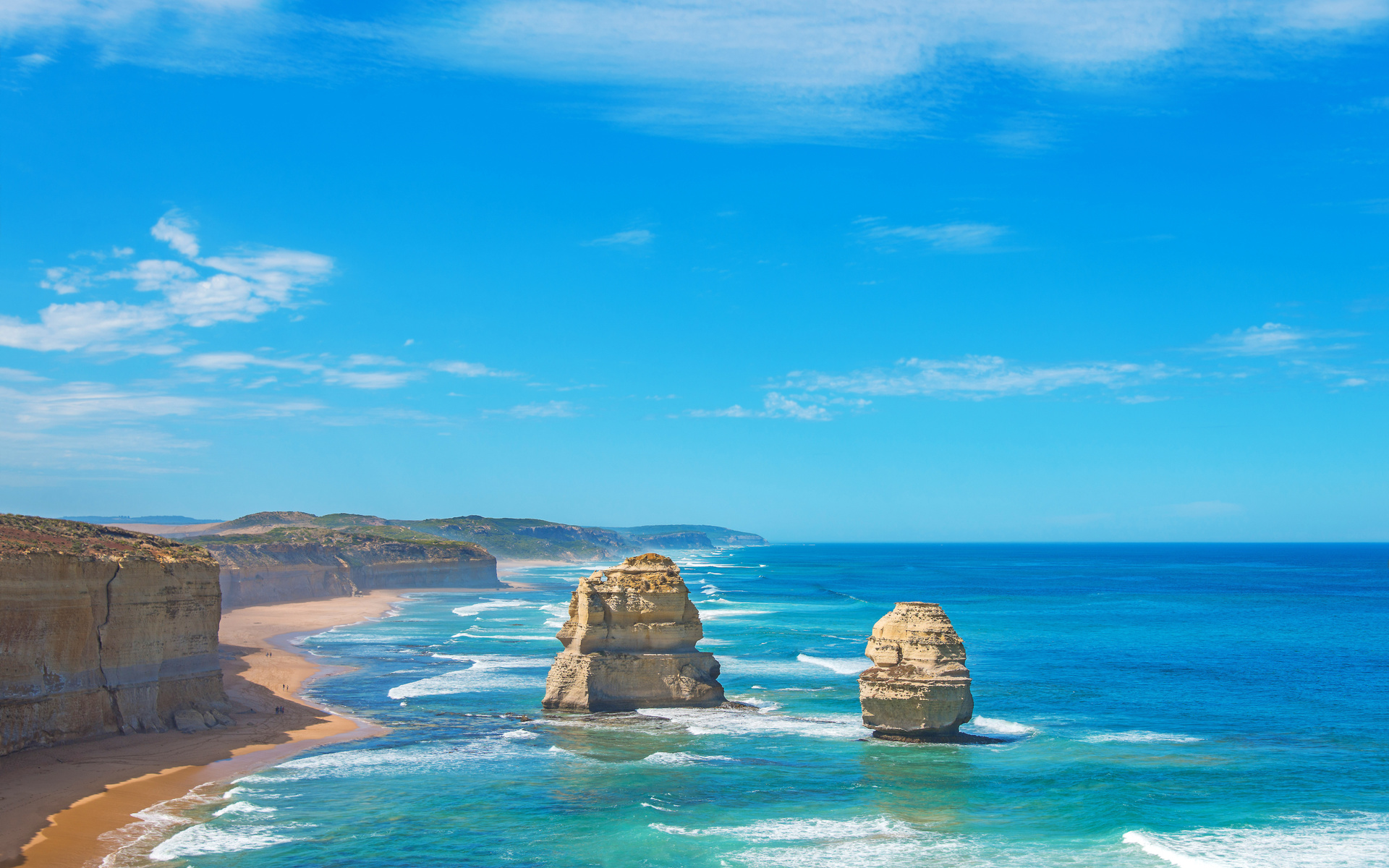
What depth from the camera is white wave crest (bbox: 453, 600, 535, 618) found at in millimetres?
78562

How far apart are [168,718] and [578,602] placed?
12.1 metres

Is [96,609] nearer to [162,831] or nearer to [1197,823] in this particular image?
[162,831]

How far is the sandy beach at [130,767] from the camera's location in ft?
64.2

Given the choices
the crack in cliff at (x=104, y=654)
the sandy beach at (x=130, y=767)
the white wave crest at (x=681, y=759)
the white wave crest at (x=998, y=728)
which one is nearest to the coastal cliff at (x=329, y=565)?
the sandy beach at (x=130, y=767)

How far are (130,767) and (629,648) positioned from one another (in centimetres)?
1381

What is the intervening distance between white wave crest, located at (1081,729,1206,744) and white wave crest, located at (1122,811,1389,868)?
7.81 meters

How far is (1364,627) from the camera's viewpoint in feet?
213

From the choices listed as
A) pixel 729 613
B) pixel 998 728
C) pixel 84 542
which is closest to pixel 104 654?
pixel 84 542

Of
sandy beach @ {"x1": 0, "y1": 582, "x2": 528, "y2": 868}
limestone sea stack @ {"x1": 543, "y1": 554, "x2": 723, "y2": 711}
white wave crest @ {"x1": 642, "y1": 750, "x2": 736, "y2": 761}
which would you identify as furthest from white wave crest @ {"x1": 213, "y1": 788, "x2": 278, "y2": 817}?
limestone sea stack @ {"x1": 543, "y1": 554, "x2": 723, "y2": 711}

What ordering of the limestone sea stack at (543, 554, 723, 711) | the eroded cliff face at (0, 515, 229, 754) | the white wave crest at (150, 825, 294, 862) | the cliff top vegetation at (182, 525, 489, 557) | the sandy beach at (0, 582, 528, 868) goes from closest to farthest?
1. the white wave crest at (150, 825, 294, 862)
2. the sandy beach at (0, 582, 528, 868)
3. the eroded cliff face at (0, 515, 229, 754)
4. the limestone sea stack at (543, 554, 723, 711)
5. the cliff top vegetation at (182, 525, 489, 557)

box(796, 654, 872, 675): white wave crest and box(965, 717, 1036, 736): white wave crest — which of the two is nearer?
box(965, 717, 1036, 736): white wave crest

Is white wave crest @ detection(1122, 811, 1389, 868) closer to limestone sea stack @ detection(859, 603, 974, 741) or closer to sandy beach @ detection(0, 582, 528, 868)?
limestone sea stack @ detection(859, 603, 974, 741)

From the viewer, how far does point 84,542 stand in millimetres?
28469

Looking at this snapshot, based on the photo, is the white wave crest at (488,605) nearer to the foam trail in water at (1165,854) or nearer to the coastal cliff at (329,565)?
the coastal cliff at (329,565)
